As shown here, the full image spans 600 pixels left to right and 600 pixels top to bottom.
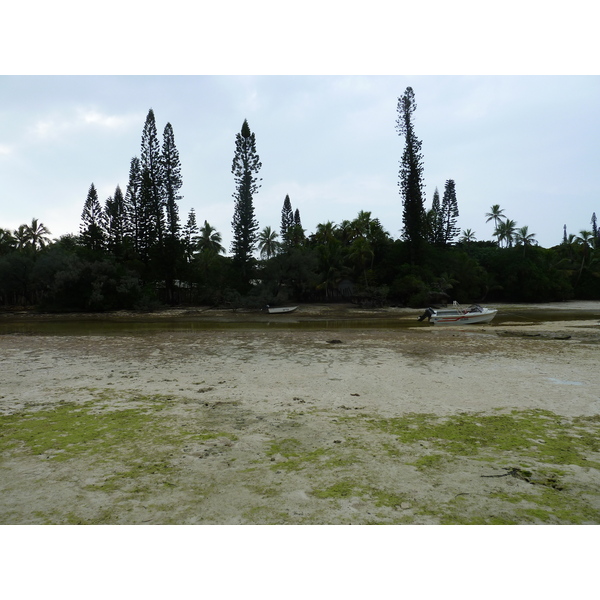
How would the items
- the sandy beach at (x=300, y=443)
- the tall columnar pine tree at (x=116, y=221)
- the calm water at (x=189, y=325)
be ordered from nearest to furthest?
the sandy beach at (x=300, y=443), the calm water at (x=189, y=325), the tall columnar pine tree at (x=116, y=221)

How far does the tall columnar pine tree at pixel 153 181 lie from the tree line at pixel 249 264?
12 centimetres

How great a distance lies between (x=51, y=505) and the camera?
3.13 metres

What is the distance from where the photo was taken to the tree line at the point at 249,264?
3934 centimetres

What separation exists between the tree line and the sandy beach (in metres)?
32.1

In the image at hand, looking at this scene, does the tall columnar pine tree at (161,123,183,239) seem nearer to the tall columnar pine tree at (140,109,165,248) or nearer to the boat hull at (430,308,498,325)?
the tall columnar pine tree at (140,109,165,248)

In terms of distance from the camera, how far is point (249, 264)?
4769 cm

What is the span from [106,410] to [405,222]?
48.0 meters

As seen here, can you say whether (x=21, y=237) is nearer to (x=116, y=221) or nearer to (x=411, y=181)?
(x=116, y=221)

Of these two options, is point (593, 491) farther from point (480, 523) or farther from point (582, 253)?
Answer: point (582, 253)

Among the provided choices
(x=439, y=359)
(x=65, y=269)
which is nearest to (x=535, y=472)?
(x=439, y=359)

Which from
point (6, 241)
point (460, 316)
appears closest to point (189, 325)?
point (460, 316)

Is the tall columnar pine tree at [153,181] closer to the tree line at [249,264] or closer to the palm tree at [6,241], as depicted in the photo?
the tree line at [249,264]

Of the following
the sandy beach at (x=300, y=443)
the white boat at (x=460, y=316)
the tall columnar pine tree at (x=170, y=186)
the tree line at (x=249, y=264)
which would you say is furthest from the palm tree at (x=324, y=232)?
the sandy beach at (x=300, y=443)

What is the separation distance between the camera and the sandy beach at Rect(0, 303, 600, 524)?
10.2 feet
